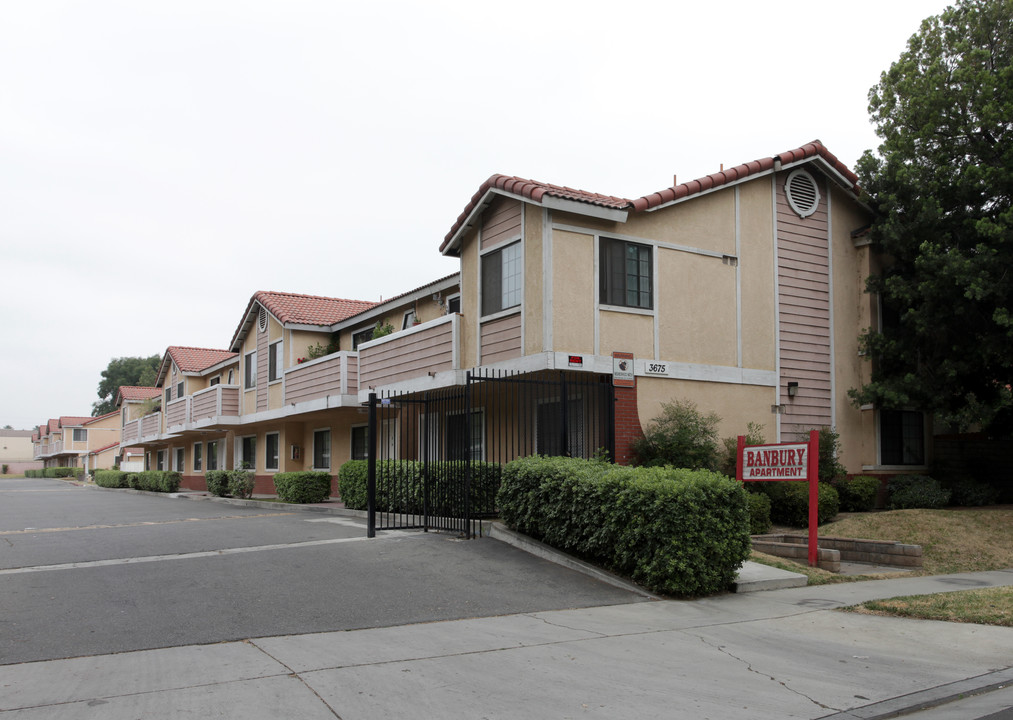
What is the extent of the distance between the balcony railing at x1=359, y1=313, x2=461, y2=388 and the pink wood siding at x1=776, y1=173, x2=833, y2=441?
A: 6.29 meters

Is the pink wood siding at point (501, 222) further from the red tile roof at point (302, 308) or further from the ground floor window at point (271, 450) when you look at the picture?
the ground floor window at point (271, 450)

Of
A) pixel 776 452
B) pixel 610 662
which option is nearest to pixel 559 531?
pixel 776 452

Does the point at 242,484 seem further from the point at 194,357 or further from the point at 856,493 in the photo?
the point at 856,493

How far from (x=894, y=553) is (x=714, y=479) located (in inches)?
168

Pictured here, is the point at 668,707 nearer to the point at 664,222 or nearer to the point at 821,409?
the point at 664,222

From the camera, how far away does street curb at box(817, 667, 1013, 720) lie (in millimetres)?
5605

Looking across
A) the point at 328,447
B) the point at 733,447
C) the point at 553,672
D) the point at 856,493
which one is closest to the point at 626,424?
the point at 733,447

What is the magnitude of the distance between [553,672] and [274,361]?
22.2 metres

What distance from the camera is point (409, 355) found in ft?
58.7

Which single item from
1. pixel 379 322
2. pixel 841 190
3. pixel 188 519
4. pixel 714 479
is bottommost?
pixel 188 519

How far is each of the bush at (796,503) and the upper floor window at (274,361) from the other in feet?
53.6

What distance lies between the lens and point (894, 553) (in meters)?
12.3

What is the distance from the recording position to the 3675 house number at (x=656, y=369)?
14594mm

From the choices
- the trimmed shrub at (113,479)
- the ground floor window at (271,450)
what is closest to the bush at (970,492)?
the ground floor window at (271,450)
